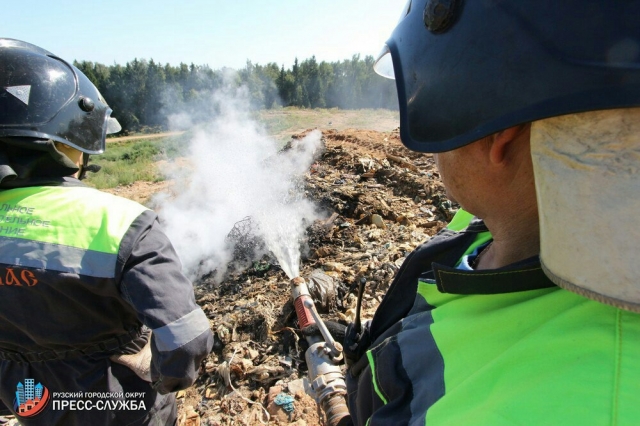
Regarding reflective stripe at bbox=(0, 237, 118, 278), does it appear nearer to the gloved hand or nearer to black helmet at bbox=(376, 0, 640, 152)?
the gloved hand

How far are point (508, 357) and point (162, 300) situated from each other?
149cm

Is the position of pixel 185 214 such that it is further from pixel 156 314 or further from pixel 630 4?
pixel 630 4

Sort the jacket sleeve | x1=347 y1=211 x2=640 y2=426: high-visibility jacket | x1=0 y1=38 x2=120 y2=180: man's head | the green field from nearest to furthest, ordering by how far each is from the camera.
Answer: x1=347 y1=211 x2=640 y2=426: high-visibility jacket
the jacket sleeve
x1=0 y1=38 x2=120 y2=180: man's head
the green field

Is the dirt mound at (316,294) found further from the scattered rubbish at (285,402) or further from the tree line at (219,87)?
the tree line at (219,87)

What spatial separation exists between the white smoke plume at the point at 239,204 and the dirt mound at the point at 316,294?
0.32m

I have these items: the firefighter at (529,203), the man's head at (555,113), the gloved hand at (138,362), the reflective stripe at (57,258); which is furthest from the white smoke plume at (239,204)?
the man's head at (555,113)

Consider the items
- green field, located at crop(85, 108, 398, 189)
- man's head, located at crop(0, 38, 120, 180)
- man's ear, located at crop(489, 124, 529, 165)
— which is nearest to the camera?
man's ear, located at crop(489, 124, 529, 165)

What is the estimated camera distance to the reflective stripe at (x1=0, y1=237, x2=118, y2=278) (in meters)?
1.76

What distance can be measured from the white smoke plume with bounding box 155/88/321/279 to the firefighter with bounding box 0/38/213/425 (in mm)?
3586

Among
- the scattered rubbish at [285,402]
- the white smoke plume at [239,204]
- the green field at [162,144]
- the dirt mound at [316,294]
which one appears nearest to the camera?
the scattered rubbish at [285,402]

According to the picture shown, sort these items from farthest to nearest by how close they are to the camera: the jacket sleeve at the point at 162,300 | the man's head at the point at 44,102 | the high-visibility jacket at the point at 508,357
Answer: the man's head at the point at 44,102
the jacket sleeve at the point at 162,300
the high-visibility jacket at the point at 508,357

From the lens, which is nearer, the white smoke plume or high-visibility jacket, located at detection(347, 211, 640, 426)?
high-visibility jacket, located at detection(347, 211, 640, 426)

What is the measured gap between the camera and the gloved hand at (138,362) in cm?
207
